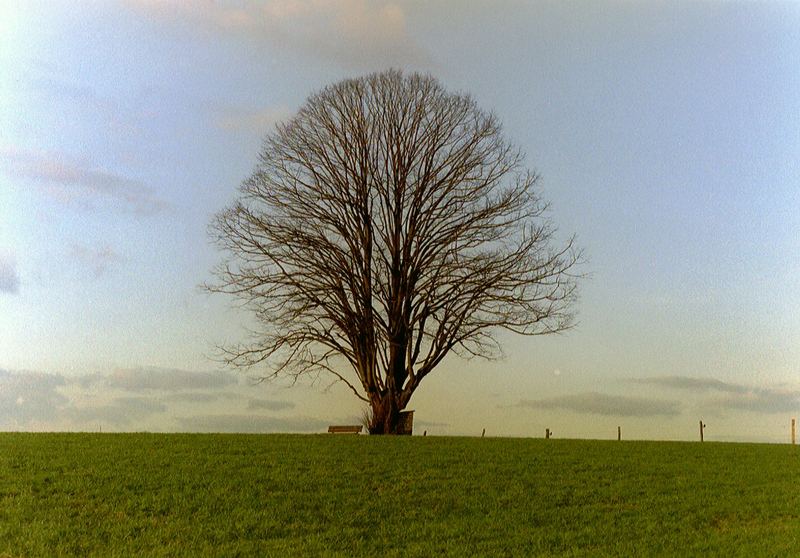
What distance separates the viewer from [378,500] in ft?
62.2

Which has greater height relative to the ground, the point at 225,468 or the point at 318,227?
the point at 318,227

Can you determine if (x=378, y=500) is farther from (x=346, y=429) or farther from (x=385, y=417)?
(x=346, y=429)

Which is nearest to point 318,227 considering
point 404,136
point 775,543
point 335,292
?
point 335,292

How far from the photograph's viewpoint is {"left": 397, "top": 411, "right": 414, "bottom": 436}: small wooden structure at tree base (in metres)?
32.8

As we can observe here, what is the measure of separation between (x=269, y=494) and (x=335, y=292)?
1499 cm

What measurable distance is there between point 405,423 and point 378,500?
1393 cm

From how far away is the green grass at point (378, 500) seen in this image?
52.5 feet

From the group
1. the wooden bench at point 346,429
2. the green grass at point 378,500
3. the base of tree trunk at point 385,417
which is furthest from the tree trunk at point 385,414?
the green grass at point 378,500

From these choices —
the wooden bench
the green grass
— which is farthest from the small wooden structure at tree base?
the green grass

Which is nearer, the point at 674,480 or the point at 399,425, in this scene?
the point at 674,480

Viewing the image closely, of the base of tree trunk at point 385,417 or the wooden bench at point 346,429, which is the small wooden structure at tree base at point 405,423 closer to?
the base of tree trunk at point 385,417

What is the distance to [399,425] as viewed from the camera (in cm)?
3278

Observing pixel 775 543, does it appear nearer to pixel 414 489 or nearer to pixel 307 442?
pixel 414 489

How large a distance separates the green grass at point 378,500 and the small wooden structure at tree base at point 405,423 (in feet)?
16.5
